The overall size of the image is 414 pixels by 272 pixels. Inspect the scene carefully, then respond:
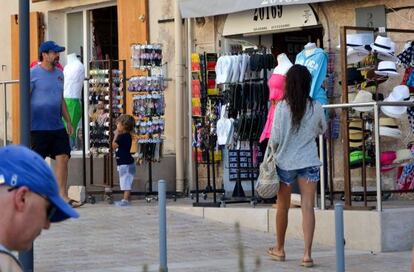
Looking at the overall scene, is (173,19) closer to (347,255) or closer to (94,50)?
(94,50)

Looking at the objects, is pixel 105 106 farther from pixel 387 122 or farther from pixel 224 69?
pixel 387 122

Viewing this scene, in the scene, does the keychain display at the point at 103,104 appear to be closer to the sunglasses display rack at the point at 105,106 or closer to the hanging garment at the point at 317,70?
the sunglasses display rack at the point at 105,106

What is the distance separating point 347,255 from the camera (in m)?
10.1

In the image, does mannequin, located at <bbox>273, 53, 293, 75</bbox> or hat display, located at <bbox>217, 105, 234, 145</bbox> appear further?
hat display, located at <bbox>217, 105, 234, 145</bbox>

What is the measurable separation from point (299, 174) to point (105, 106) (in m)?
5.40

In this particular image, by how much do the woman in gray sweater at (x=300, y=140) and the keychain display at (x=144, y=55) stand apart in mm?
4697

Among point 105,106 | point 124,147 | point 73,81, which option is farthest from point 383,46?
point 73,81

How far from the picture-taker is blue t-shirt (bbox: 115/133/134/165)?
13492mm

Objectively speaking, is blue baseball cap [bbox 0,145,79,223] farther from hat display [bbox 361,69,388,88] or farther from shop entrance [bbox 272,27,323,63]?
shop entrance [bbox 272,27,323,63]

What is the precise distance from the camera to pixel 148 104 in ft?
45.1

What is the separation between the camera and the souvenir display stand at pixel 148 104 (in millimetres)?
13727

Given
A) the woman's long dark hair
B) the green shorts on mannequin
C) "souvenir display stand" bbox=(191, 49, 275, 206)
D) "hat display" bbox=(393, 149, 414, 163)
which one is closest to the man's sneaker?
"souvenir display stand" bbox=(191, 49, 275, 206)

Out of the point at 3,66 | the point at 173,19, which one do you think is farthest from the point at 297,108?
the point at 3,66

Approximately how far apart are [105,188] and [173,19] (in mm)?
2919
